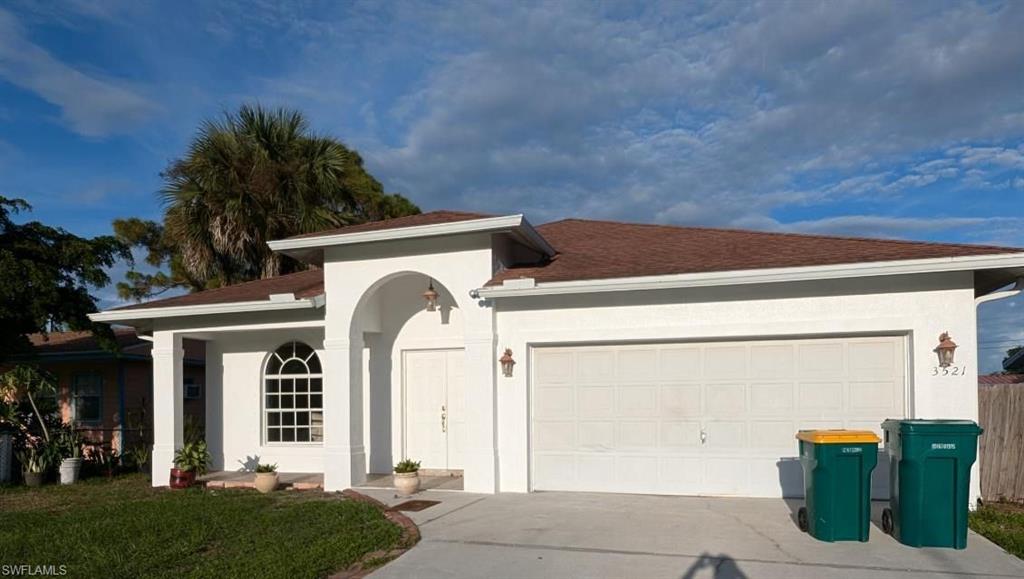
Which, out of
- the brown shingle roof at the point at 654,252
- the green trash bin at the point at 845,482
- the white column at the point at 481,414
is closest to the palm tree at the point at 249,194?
the brown shingle roof at the point at 654,252

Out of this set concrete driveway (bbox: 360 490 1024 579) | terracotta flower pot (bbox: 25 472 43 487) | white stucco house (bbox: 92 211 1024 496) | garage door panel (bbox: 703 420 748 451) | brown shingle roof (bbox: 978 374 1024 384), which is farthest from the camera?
Answer: brown shingle roof (bbox: 978 374 1024 384)

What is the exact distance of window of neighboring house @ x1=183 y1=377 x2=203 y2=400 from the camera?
19234 millimetres

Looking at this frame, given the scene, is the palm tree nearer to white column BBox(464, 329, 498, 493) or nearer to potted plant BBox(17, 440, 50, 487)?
potted plant BBox(17, 440, 50, 487)

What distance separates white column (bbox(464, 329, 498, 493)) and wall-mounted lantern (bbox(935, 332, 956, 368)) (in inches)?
218

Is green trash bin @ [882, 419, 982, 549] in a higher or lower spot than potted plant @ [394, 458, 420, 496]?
higher

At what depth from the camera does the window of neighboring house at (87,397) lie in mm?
18328

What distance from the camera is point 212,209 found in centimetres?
1952

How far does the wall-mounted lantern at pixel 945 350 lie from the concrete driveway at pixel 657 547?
1878 mm

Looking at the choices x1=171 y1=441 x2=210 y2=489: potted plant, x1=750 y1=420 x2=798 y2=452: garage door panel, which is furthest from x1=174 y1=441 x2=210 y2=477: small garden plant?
x1=750 y1=420 x2=798 y2=452: garage door panel

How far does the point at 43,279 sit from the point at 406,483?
7763 mm

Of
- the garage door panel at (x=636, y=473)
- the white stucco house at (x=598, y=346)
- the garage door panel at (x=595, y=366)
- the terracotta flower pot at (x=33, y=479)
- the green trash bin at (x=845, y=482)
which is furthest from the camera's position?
the terracotta flower pot at (x=33, y=479)

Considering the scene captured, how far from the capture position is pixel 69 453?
1416 centimetres

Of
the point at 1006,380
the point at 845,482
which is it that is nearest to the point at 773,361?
the point at 845,482

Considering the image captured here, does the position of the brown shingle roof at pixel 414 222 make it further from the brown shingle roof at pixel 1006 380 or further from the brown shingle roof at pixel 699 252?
the brown shingle roof at pixel 1006 380
